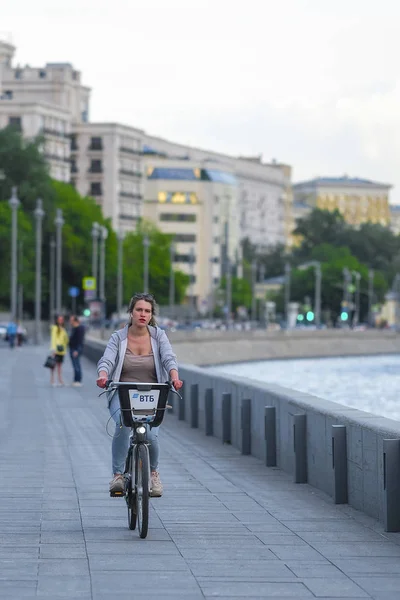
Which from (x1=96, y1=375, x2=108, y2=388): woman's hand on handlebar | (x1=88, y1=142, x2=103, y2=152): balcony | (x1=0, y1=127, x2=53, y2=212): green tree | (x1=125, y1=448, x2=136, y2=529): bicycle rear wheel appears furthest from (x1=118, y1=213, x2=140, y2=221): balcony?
(x1=96, y1=375, x2=108, y2=388): woman's hand on handlebar

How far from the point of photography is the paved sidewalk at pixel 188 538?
10.2 metres

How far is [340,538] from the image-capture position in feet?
41.2

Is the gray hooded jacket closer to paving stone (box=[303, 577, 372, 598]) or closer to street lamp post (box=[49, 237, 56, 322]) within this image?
paving stone (box=[303, 577, 372, 598])

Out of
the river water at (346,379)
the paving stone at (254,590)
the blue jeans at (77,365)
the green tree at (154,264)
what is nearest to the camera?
the paving stone at (254,590)

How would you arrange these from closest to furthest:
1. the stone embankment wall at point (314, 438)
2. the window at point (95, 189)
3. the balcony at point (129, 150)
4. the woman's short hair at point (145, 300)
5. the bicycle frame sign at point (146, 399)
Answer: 1. the bicycle frame sign at point (146, 399)
2. the woman's short hair at point (145, 300)
3. the stone embankment wall at point (314, 438)
4. the window at point (95, 189)
5. the balcony at point (129, 150)

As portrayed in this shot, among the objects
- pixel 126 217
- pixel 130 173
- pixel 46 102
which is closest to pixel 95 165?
pixel 130 173

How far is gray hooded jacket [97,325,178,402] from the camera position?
12.7 meters

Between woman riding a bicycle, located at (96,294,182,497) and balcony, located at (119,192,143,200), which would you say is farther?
balcony, located at (119,192,143,200)

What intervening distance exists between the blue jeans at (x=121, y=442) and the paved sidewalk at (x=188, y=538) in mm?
492

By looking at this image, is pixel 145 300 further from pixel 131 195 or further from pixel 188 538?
pixel 131 195

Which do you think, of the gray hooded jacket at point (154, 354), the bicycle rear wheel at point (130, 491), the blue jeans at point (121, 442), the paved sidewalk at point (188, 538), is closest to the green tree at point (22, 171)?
the paved sidewalk at point (188, 538)

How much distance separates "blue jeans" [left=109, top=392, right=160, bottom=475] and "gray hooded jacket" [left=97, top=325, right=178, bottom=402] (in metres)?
0.13

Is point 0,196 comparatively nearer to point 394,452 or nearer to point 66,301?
point 66,301

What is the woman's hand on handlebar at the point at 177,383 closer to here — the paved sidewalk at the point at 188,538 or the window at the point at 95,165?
the paved sidewalk at the point at 188,538
